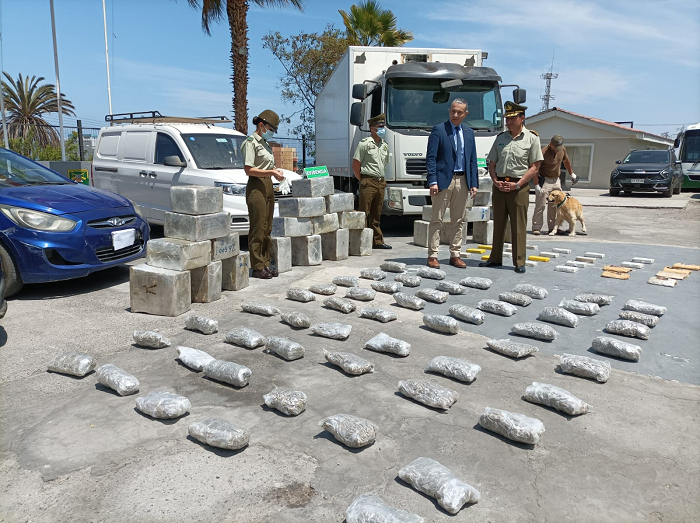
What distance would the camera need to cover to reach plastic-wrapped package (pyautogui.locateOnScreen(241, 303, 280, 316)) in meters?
5.30

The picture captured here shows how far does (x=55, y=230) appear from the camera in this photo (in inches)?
227

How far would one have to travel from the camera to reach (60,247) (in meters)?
5.73

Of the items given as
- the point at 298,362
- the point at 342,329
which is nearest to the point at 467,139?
the point at 342,329

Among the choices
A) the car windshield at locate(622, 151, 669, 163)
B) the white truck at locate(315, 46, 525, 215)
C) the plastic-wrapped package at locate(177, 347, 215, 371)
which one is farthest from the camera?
the car windshield at locate(622, 151, 669, 163)

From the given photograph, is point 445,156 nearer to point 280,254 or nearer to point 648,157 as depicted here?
point 280,254

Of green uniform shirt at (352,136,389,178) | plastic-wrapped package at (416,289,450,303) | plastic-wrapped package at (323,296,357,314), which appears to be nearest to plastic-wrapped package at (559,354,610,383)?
plastic-wrapped package at (416,289,450,303)

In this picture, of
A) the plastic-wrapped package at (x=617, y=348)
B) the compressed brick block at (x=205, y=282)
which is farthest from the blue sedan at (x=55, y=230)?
the plastic-wrapped package at (x=617, y=348)

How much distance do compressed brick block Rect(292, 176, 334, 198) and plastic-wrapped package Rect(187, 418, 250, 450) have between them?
4859 millimetres

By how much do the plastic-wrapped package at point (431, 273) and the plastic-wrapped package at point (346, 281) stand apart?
0.89 metres

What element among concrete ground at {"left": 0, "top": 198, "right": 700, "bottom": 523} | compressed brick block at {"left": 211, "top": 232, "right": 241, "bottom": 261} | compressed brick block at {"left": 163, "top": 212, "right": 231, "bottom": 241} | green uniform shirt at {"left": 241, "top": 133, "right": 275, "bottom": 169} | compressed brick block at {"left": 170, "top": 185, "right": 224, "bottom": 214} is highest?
green uniform shirt at {"left": 241, "top": 133, "right": 275, "bottom": 169}

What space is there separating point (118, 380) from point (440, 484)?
2348mm

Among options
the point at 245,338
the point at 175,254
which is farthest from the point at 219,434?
the point at 175,254

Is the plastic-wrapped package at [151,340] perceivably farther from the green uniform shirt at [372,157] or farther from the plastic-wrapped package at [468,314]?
the green uniform shirt at [372,157]

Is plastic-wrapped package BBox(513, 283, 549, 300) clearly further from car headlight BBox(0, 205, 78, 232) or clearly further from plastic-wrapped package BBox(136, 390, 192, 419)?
car headlight BBox(0, 205, 78, 232)
